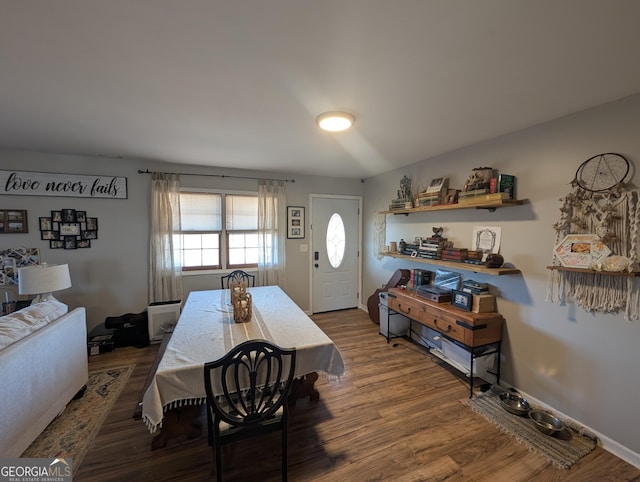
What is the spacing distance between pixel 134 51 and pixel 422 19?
143 centimetres

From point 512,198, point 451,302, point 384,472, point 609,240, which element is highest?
point 512,198

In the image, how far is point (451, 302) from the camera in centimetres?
287

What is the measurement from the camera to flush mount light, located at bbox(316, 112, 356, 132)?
2029 millimetres

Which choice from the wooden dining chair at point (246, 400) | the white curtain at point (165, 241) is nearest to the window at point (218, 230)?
the white curtain at point (165, 241)

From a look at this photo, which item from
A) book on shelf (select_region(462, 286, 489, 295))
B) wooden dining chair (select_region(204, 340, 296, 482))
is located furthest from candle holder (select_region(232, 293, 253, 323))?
book on shelf (select_region(462, 286, 489, 295))

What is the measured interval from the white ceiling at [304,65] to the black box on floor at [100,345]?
7.82 feet

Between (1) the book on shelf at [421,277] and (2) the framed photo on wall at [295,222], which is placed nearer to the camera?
(1) the book on shelf at [421,277]

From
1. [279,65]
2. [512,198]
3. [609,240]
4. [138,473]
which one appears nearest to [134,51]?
[279,65]

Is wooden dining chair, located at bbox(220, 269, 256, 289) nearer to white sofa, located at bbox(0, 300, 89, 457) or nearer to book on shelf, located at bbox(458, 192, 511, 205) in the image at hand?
white sofa, located at bbox(0, 300, 89, 457)

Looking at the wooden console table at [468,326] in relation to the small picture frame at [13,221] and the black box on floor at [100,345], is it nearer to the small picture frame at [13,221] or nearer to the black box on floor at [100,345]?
the black box on floor at [100,345]

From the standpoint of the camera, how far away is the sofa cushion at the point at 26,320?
5.51ft

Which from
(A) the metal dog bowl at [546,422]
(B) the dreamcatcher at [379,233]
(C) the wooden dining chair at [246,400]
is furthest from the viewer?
(B) the dreamcatcher at [379,233]

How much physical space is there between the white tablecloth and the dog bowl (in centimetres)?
158

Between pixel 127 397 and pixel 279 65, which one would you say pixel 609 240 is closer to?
pixel 279 65
